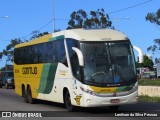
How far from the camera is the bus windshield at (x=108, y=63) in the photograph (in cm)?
1614

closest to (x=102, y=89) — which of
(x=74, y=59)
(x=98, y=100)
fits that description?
(x=98, y=100)

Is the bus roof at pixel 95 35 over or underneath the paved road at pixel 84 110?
over

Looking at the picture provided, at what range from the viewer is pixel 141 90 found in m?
29.0

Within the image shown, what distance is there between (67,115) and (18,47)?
11.0 m

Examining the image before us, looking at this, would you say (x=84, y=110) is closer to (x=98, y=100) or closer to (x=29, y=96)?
(x=98, y=100)

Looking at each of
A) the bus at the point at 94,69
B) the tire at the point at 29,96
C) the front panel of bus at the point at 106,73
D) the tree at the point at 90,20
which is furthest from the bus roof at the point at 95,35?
the tree at the point at 90,20

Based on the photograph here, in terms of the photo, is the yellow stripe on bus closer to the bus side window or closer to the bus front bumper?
the bus front bumper

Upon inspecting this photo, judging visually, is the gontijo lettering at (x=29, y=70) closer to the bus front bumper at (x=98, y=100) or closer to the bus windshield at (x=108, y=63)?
the bus windshield at (x=108, y=63)

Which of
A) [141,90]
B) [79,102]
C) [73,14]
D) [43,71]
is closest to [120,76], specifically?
[79,102]

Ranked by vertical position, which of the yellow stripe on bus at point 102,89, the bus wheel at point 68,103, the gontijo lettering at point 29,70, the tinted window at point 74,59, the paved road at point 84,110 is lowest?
the paved road at point 84,110

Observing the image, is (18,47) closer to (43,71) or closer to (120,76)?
(43,71)

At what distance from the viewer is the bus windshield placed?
16141mm

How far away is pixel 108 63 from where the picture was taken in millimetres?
16359

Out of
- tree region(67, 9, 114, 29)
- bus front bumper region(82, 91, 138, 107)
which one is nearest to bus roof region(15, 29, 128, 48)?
bus front bumper region(82, 91, 138, 107)
